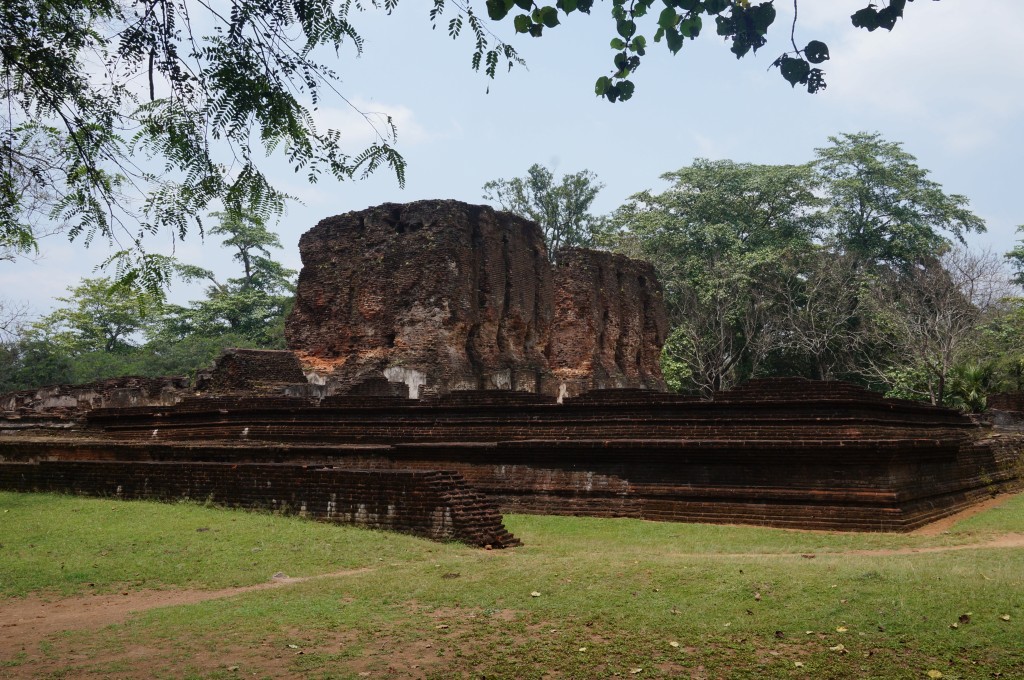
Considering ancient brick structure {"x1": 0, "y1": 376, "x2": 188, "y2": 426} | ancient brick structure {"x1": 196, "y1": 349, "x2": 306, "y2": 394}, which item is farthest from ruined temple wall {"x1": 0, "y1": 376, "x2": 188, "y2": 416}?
ancient brick structure {"x1": 196, "y1": 349, "x2": 306, "y2": 394}

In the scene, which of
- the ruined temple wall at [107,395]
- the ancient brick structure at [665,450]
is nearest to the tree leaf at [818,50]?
the ancient brick structure at [665,450]

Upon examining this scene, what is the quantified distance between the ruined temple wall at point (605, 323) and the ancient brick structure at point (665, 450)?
32.5 ft

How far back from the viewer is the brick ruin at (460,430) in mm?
10070

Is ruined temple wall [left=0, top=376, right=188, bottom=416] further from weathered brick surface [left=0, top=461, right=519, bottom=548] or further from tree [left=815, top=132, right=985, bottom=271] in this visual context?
tree [left=815, top=132, right=985, bottom=271]

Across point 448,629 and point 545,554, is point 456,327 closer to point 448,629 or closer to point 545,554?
point 545,554

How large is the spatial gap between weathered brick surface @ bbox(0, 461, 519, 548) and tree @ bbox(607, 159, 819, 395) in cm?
2248

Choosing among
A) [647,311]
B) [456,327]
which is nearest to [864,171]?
[647,311]

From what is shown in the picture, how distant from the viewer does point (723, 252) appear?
3253cm

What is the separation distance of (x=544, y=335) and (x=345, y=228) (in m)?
5.74

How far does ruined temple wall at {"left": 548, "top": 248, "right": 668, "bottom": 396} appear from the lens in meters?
24.5

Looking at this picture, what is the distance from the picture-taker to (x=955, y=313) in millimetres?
27297

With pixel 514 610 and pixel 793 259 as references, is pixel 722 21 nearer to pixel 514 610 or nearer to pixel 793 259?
pixel 514 610

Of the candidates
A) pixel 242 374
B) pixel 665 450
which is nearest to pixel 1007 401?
pixel 665 450

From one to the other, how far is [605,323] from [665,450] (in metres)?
14.9
